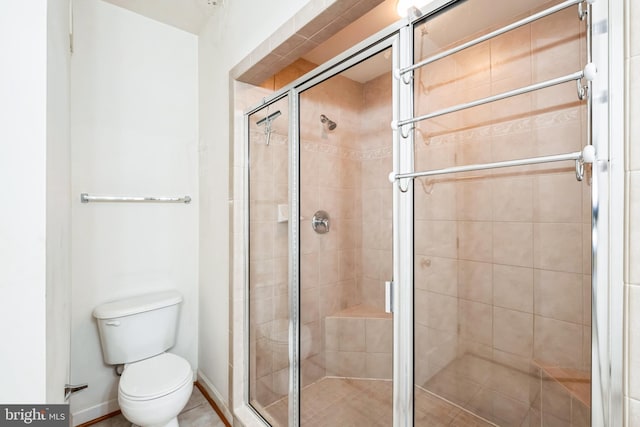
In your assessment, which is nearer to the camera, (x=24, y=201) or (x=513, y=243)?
(x=24, y=201)

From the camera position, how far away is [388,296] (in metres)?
1.06

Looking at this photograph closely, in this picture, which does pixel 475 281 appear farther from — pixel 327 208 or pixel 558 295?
pixel 327 208

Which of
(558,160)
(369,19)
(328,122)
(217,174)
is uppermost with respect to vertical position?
(369,19)

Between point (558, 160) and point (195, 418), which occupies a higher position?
point (558, 160)

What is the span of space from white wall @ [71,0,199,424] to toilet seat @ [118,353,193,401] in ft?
1.19

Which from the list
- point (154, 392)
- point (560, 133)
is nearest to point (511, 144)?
point (560, 133)

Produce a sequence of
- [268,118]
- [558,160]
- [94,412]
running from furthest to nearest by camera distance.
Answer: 1. [94,412]
2. [268,118]
3. [558,160]

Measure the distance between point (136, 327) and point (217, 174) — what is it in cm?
103

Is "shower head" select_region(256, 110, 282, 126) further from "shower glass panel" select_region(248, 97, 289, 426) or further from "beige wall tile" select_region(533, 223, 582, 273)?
"beige wall tile" select_region(533, 223, 582, 273)

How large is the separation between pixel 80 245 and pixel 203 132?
1031 mm

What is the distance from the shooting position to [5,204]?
580mm

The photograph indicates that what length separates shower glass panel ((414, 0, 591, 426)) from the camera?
0.75 m

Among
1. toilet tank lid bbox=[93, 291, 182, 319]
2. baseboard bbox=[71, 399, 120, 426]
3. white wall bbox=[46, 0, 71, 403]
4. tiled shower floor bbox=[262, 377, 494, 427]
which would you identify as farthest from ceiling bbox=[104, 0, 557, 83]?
baseboard bbox=[71, 399, 120, 426]

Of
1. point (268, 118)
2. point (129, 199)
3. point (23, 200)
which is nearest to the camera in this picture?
point (23, 200)
